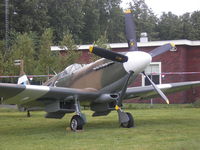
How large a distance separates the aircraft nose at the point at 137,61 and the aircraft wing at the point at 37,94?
131 centimetres

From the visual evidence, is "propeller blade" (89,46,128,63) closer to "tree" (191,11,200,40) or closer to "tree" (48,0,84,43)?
"tree" (48,0,84,43)

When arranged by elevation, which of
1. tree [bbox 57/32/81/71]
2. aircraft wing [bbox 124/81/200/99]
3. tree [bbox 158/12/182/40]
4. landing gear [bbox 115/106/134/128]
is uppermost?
tree [bbox 158/12/182/40]

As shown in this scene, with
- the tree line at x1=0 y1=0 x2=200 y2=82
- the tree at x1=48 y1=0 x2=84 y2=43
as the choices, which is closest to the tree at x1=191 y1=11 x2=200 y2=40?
the tree line at x1=0 y1=0 x2=200 y2=82

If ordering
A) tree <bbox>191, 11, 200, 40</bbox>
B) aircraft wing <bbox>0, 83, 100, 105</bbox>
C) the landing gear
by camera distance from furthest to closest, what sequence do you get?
tree <bbox>191, 11, 200, 40</bbox>
the landing gear
aircraft wing <bbox>0, 83, 100, 105</bbox>

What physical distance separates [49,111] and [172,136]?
3.82m

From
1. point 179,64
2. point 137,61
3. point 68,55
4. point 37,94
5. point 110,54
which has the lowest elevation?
point 179,64

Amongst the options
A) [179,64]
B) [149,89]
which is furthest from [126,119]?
[179,64]

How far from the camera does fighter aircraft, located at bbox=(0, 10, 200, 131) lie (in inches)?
390

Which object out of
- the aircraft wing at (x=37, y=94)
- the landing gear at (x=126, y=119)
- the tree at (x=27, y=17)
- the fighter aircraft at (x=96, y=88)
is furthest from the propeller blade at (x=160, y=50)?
the tree at (x=27, y=17)

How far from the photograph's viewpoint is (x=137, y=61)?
9.89 metres

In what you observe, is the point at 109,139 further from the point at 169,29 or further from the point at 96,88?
the point at 169,29

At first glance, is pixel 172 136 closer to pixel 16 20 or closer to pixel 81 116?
pixel 81 116

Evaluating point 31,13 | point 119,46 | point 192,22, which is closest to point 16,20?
point 31,13

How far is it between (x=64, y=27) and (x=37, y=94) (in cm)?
4644
